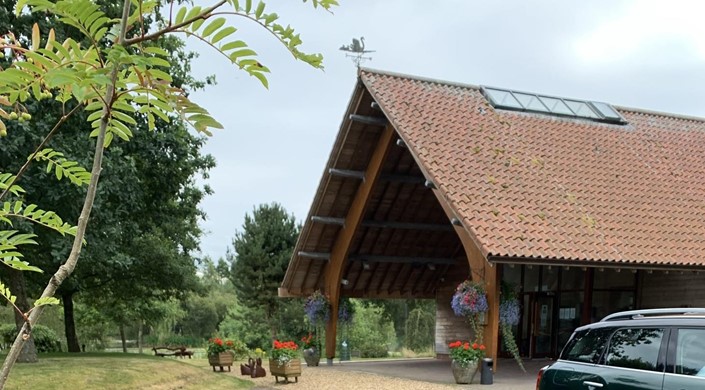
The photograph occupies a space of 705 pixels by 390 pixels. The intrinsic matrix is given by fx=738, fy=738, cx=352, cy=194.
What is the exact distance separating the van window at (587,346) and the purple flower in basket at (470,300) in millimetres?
7549

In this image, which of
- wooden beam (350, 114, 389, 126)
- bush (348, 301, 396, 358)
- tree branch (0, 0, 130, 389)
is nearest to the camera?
tree branch (0, 0, 130, 389)

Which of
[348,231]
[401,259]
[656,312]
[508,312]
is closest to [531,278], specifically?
[401,259]

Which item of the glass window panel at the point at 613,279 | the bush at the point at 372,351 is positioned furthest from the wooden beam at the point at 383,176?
the bush at the point at 372,351

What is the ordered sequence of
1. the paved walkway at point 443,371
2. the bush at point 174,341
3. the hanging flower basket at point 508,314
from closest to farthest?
the paved walkway at point 443,371 → the hanging flower basket at point 508,314 → the bush at point 174,341

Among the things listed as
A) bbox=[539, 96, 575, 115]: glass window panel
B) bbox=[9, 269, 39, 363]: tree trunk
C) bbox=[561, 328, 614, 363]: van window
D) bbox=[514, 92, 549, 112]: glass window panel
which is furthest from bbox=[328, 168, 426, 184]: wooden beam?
bbox=[561, 328, 614, 363]: van window

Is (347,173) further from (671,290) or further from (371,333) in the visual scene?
(371,333)

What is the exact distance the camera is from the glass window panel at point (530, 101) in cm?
2065

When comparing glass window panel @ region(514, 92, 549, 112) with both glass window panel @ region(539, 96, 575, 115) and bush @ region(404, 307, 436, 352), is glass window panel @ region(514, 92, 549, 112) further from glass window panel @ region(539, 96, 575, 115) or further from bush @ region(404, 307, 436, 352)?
bush @ region(404, 307, 436, 352)

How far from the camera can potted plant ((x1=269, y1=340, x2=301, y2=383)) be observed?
55.3 feet

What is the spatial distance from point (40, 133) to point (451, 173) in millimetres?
8570

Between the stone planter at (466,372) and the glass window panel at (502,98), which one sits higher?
the glass window panel at (502,98)

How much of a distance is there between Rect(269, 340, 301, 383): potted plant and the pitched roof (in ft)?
16.9

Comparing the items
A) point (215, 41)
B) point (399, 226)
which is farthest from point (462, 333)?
point (215, 41)

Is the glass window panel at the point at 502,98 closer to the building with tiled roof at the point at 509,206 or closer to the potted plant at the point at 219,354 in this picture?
the building with tiled roof at the point at 509,206
